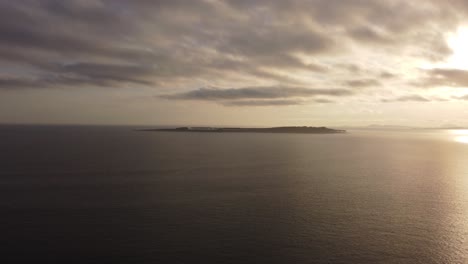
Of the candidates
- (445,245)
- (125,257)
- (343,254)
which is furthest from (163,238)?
(445,245)

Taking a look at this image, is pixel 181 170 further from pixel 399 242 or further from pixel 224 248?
pixel 399 242

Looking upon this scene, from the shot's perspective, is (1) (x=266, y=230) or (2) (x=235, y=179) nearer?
(1) (x=266, y=230)

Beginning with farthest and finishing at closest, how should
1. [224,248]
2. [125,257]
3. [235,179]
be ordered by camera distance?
[235,179] → [224,248] → [125,257]

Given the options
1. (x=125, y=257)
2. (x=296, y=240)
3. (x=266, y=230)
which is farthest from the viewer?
(x=266, y=230)

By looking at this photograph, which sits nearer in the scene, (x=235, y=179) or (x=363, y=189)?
(x=363, y=189)

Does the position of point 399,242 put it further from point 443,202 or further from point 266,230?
point 443,202

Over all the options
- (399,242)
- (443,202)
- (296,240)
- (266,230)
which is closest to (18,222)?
(266,230)

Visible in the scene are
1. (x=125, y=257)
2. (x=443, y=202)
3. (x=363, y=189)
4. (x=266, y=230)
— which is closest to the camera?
(x=125, y=257)

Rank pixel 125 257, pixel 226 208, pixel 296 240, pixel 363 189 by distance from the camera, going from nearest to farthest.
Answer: pixel 125 257 → pixel 296 240 → pixel 226 208 → pixel 363 189
